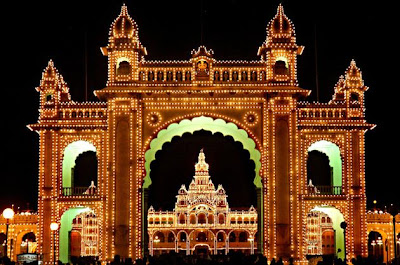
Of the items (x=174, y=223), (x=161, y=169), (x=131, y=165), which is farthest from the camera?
(x=174, y=223)

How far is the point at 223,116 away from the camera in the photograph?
32.6 meters

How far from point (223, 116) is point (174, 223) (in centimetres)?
3941

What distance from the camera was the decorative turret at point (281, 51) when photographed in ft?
108

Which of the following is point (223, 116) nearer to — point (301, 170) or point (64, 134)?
point (301, 170)

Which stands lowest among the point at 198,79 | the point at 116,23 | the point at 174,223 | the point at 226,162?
the point at 174,223

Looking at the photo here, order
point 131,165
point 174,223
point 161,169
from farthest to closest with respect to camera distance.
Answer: point 174,223, point 161,169, point 131,165

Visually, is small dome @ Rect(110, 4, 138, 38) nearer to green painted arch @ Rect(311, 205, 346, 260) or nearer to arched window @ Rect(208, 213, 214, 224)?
green painted arch @ Rect(311, 205, 346, 260)

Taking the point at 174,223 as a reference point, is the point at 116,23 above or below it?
above

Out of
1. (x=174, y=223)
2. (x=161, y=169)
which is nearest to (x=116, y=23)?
(x=161, y=169)

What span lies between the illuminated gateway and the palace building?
3735 centimetres

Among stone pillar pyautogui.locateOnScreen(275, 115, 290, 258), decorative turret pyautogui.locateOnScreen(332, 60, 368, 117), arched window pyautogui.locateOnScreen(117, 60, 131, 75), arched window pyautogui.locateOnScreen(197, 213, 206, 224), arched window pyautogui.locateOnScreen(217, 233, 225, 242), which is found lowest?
arched window pyautogui.locateOnScreen(217, 233, 225, 242)

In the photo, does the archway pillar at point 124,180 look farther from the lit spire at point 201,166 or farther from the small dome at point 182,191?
the small dome at point 182,191

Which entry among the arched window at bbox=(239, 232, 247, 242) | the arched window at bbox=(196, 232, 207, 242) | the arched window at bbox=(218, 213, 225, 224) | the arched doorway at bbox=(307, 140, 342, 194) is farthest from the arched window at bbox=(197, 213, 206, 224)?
the arched doorway at bbox=(307, 140, 342, 194)

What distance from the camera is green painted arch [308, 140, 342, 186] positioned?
34219 millimetres
